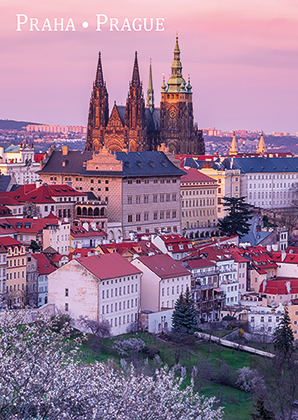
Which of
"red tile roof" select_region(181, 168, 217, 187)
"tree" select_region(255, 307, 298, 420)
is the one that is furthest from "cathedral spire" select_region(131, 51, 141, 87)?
"tree" select_region(255, 307, 298, 420)

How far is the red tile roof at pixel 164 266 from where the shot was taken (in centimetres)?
7712

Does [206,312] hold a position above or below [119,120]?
below

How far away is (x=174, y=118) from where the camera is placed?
16925cm

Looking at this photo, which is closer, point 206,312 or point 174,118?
point 206,312

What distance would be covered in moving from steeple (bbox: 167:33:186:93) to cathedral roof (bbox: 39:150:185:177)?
175ft

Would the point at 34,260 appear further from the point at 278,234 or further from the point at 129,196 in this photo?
the point at 278,234

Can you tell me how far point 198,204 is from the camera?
123062 mm

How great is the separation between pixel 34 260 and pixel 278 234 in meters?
46.1

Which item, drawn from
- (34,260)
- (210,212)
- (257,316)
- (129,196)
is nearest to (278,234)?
(210,212)

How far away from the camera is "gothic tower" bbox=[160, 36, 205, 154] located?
550ft

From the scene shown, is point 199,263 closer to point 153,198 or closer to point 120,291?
point 120,291

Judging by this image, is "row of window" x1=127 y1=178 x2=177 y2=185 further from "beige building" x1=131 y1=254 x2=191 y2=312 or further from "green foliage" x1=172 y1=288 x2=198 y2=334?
"green foliage" x1=172 y1=288 x2=198 y2=334

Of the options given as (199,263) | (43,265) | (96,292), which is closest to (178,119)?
(199,263)

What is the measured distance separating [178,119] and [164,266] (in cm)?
9168
